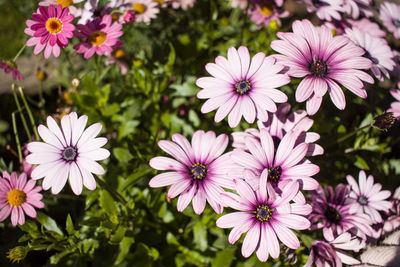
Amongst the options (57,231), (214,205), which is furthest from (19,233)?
(214,205)

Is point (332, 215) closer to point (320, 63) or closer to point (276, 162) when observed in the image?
point (276, 162)

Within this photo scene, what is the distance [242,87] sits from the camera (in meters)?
1.43

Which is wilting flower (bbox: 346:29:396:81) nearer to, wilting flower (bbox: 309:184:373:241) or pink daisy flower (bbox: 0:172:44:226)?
wilting flower (bbox: 309:184:373:241)

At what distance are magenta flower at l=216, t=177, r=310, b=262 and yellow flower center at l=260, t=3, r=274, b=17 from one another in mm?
1540

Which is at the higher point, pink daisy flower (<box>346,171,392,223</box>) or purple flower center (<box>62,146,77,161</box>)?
purple flower center (<box>62,146,77,161</box>)

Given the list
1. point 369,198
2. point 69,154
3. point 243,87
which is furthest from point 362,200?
point 69,154

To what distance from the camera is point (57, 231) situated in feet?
5.14

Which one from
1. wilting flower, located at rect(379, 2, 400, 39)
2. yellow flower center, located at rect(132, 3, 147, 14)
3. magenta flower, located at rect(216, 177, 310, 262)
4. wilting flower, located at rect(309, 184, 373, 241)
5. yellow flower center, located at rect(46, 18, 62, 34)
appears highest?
yellow flower center, located at rect(132, 3, 147, 14)

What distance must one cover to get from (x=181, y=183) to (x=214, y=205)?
0.54 feet

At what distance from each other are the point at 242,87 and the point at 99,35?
2.68 feet

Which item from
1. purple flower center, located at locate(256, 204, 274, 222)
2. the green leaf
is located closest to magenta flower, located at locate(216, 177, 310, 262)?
purple flower center, located at locate(256, 204, 274, 222)

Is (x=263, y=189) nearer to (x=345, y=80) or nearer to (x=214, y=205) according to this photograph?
(x=214, y=205)

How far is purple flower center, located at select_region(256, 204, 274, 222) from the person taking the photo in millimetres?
1310

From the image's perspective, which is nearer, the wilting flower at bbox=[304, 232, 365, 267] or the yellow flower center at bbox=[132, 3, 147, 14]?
the wilting flower at bbox=[304, 232, 365, 267]
